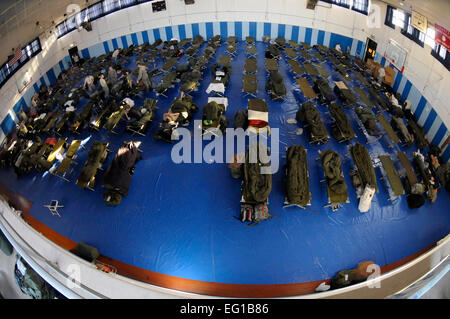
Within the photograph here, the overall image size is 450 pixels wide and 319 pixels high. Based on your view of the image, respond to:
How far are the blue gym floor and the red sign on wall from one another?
3712 mm

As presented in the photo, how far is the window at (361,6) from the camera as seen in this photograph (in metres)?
12.8

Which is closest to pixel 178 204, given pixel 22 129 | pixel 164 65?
pixel 22 129

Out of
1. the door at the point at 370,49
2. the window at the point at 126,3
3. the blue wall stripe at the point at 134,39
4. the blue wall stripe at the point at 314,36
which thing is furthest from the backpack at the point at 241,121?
the window at the point at 126,3

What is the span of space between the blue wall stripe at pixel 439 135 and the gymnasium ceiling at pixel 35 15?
11.2 ft

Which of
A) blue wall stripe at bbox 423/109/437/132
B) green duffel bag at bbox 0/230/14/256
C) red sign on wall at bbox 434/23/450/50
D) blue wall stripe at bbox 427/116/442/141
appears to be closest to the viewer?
green duffel bag at bbox 0/230/14/256

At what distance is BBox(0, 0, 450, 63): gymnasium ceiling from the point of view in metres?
7.90

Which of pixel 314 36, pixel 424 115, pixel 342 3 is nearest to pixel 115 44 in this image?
pixel 314 36

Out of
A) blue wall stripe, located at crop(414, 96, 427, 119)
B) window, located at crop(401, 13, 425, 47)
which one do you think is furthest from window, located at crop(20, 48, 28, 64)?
blue wall stripe, located at crop(414, 96, 427, 119)

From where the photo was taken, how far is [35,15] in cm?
1143

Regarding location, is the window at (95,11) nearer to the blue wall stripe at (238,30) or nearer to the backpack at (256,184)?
the blue wall stripe at (238,30)

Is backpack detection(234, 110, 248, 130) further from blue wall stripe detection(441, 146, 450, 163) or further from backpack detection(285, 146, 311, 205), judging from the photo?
blue wall stripe detection(441, 146, 450, 163)

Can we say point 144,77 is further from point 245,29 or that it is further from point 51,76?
point 245,29

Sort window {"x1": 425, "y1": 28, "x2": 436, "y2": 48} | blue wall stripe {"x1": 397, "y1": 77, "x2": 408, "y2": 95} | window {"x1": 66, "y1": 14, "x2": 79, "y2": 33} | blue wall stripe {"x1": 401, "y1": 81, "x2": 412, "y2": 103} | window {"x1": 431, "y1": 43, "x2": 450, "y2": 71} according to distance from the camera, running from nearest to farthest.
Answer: window {"x1": 431, "y1": 43, "x2": 450, "y2": 71} < window {"x1": 425, "y1": 28, "x2": 436, "y2": 48} < blue wall stripe {"x1": 401, "y1": 81, "x2": 412, "y2": 103} < blue wall stripe {"x1": 397, "y1": 77, "x2": 408, "y2": 95} < window {"x1": 66, "y1": 14, "x2": 79, "y2": 33}
